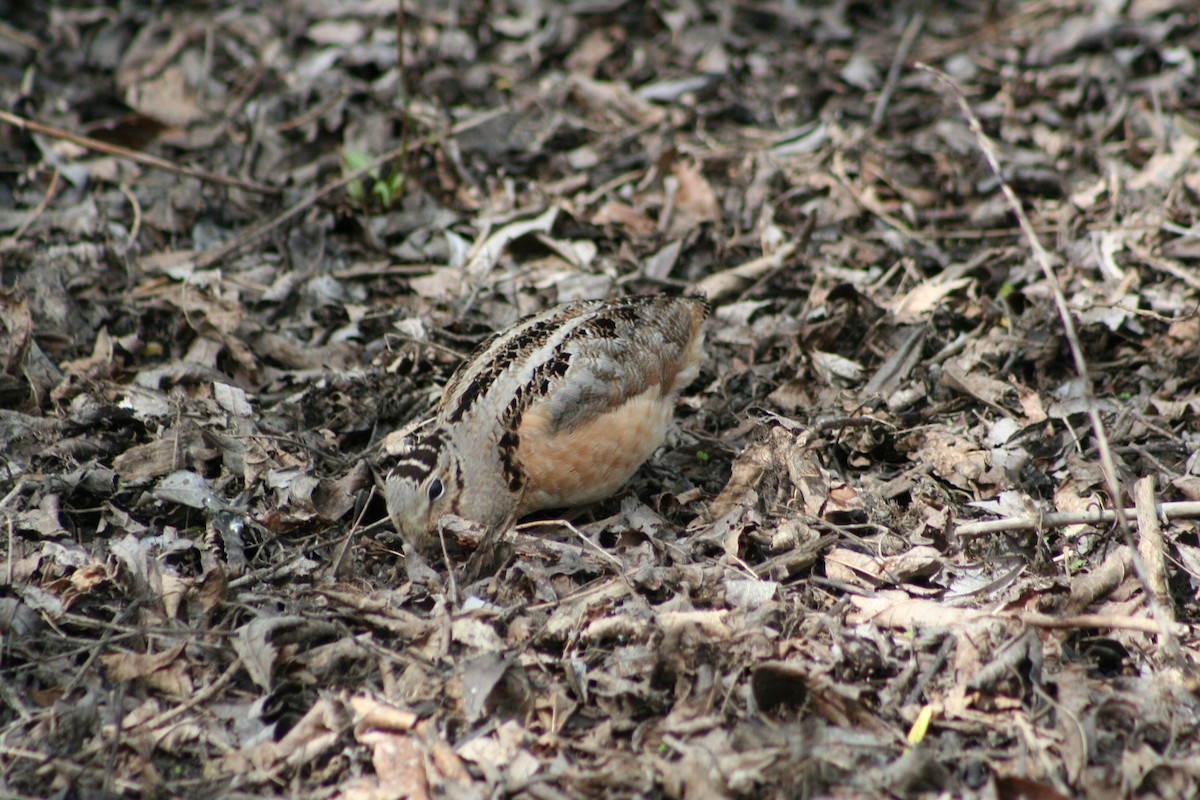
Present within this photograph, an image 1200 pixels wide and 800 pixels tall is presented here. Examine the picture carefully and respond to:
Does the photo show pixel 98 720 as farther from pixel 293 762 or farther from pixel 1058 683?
pixel 1058 683

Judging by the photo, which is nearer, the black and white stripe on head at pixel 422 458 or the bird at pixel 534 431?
the black and white stripe on head at pixel 422 458

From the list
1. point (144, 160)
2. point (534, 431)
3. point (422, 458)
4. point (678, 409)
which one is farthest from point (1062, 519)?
point (144, 160)

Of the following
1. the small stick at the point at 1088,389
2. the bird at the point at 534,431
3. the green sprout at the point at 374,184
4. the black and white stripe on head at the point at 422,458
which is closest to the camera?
the small stick at the point at 1088,389

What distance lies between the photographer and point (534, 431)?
5.22m

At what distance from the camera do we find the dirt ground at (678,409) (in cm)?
400

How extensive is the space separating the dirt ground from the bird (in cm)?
25

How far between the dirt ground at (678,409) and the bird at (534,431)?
0.80 ft

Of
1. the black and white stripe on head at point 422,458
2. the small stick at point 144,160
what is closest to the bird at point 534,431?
the black and white stripe on head at point 422,458

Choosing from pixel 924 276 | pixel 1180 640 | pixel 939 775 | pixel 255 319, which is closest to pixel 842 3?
pixel 924 276

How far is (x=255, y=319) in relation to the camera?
21.9ft

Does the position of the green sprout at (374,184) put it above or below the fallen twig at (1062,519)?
above

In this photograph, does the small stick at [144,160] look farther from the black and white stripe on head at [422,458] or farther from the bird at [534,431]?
the black and white stripe on head at [422,458]

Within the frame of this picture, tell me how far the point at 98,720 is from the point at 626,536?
2.49 m

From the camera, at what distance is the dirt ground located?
4.00m
